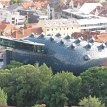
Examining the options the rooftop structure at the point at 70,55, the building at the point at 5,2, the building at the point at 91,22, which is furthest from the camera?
the building at the point at 5,2

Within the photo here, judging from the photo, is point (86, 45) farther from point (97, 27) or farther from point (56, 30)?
point (97, 27)

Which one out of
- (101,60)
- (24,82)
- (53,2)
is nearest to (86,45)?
(101,60)

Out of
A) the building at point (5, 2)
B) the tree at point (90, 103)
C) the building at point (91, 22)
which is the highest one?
the tree at point (90, 103)

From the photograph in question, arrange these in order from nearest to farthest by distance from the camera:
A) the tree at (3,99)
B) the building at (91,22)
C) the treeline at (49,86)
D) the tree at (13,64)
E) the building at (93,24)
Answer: the tree at (3,99) → the treeline at (49,86) → the tree at (13,64) → the building at (93,24) → the building at (91,22)

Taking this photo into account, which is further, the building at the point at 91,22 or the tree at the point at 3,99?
the building at the point at 91,22

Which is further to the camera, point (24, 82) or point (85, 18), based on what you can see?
point (85, 18)

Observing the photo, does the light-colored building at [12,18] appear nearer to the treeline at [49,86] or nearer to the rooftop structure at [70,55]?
the rooftop structure at [70,55]

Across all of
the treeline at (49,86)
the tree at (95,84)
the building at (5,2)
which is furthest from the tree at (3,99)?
the building at (5,2)
